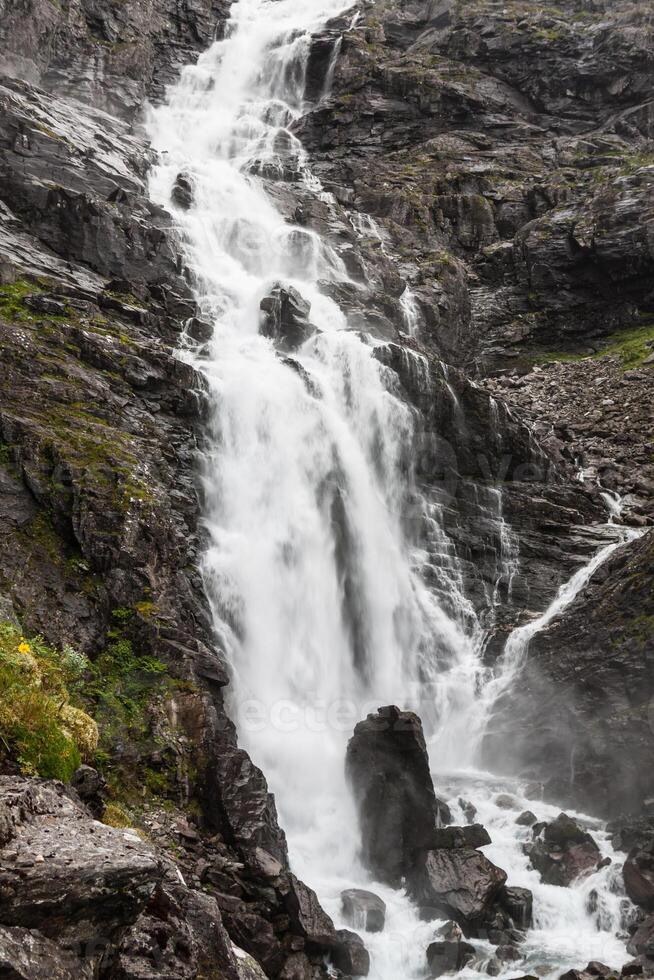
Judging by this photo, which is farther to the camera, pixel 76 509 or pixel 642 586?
pixel 642 586

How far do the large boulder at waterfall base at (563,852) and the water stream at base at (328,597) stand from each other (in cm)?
25

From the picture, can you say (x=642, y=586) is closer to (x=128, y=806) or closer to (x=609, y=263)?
(x=128, y=806)

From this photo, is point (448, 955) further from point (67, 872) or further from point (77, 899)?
point (67, 872)

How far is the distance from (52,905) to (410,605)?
17326 millimetres

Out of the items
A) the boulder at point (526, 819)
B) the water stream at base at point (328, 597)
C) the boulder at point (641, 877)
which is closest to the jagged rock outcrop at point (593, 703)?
the water stream at base at point (328, 597)

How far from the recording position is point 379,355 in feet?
89.5

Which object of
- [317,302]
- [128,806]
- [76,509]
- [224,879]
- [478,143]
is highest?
[478,143]

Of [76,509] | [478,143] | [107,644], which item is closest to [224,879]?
[107,644]

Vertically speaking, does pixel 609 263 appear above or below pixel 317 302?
above

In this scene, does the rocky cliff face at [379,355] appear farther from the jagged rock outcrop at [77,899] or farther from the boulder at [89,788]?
the boulder at [89,788]

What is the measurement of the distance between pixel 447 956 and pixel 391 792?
10.8ft

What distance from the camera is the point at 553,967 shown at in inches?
472

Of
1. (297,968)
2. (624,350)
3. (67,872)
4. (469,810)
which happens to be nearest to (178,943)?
(67,872)

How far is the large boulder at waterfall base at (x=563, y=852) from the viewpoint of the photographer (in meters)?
14.2
